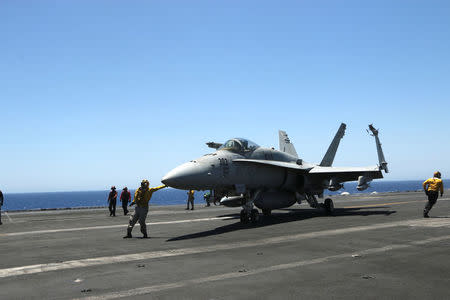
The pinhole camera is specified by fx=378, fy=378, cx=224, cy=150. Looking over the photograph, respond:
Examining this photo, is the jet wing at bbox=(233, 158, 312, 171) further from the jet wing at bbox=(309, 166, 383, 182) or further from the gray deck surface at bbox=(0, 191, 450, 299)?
the gray deck surface at bbox=(0, 191, 450, 299)

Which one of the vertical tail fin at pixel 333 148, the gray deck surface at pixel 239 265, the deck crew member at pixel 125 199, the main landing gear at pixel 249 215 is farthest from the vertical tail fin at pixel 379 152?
the deck crew member at pixel 125 199

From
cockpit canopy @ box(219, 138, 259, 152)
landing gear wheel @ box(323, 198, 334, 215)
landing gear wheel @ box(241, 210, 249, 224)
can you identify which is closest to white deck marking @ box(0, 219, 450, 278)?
landing gear wheel @ box(241, 210, 249, 224)

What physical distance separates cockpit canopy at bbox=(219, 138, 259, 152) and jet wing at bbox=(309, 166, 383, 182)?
449cm

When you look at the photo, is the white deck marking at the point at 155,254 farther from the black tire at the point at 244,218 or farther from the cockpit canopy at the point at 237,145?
the cockpit canopy at the point at 237,145

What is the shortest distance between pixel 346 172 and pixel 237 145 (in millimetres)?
7056

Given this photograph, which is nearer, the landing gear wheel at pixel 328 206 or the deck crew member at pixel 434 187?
the deck crew member at pixel 434 187

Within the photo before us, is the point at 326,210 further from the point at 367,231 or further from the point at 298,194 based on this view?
the point at 367,231

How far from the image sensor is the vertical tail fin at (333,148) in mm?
27538

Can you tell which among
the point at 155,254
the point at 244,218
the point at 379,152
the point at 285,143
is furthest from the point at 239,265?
the point at 285,143

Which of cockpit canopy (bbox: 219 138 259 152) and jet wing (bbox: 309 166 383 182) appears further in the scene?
jet wing (bbox: 309 166 383 182)

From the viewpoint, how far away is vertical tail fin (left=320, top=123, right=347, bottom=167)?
2754 cm

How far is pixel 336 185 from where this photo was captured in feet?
72.7

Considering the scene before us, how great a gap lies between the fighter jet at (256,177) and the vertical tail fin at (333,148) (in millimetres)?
3963

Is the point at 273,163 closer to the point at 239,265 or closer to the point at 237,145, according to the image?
the point at 237,145
